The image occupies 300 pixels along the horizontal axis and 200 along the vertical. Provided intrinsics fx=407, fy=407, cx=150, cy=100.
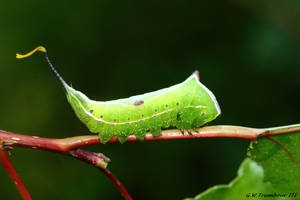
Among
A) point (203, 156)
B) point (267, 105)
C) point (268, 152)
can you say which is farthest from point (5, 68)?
point (268, 152)

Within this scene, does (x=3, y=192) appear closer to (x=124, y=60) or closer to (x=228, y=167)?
(x=124, y=60)

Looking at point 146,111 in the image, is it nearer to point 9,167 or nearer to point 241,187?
point 9,167

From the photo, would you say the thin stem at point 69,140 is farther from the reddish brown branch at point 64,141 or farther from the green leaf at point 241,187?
the green leaf at point 241,187

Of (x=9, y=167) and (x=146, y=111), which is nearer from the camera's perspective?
(x=9, y=167)

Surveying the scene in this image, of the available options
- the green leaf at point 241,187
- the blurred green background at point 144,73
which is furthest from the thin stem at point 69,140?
the blurred green background at point 144,73

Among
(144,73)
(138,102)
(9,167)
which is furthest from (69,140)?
(144,73)

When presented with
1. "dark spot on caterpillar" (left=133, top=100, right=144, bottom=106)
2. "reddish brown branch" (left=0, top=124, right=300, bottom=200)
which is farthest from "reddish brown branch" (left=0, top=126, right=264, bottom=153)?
"dark spot on caterpillar" (left=133, top=100, right=144, bottom=106)
